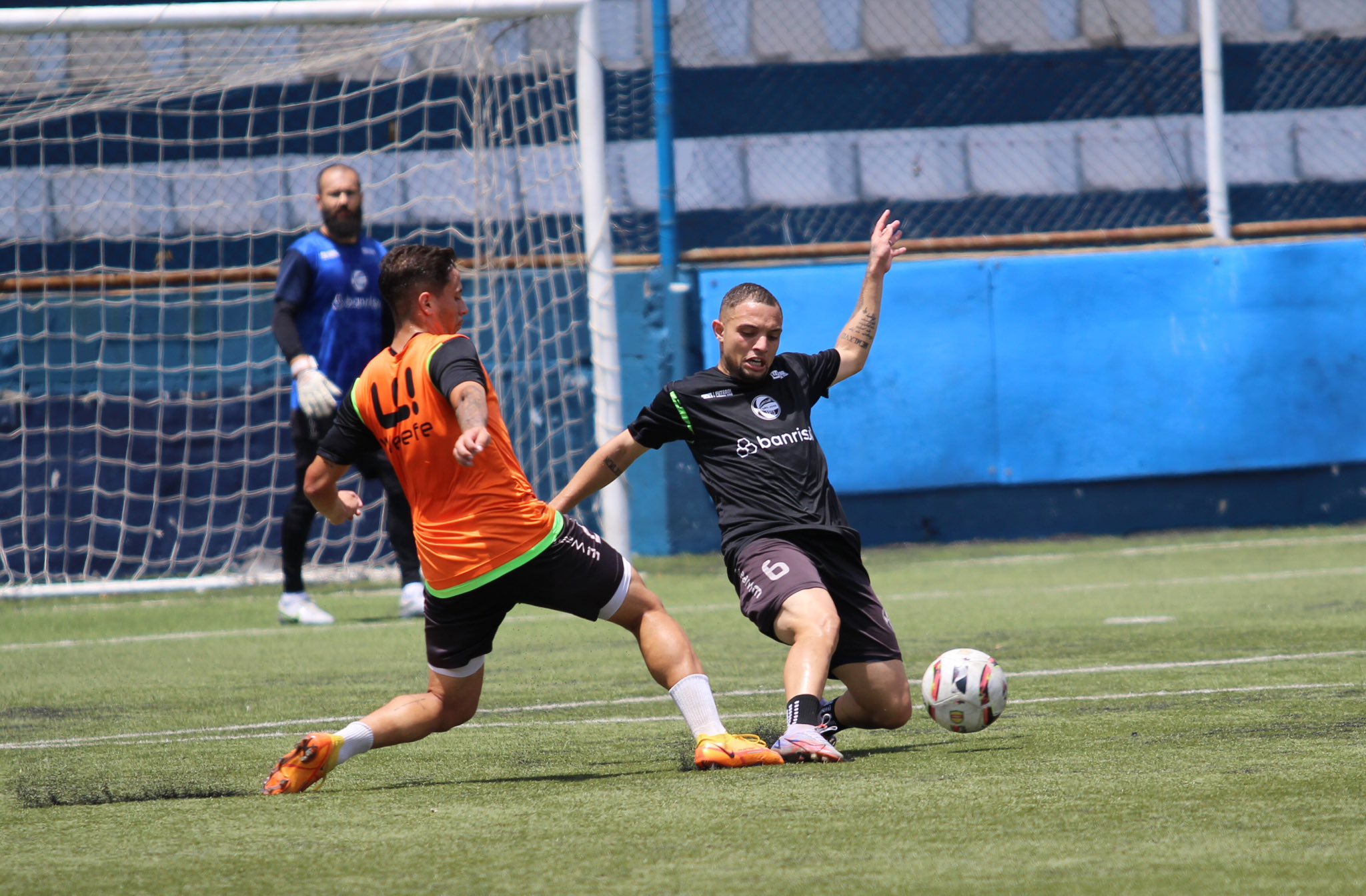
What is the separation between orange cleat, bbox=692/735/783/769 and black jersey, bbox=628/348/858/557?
76cm

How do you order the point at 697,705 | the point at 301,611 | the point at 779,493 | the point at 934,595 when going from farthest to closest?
the point at 934,595
the point at 301,611
the point at 779,493
the point at 697,705

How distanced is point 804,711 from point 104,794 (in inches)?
69.3

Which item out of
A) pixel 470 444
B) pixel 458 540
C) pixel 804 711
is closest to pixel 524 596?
pixel 458 540

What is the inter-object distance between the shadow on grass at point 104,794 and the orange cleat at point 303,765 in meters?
0.08

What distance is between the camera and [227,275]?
1135 cm

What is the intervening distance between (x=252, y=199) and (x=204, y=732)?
6.91 m

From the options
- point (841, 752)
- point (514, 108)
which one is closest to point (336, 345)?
point (514, 108)

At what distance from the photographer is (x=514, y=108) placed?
441 inches

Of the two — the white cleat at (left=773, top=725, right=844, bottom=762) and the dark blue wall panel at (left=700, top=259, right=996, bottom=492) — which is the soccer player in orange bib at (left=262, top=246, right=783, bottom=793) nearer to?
the white cleat at (left=773, top=725, right=844, bottom=762)

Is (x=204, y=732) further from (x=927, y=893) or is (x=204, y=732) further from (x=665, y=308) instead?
(x=665, y=308)

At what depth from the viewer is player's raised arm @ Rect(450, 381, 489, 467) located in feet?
12.9

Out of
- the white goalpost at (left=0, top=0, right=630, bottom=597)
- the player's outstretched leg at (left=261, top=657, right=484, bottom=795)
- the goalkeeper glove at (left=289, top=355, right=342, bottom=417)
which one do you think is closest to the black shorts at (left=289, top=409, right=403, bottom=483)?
the goalkeeper glove at (left=289, top=355, right=342, bottom=417)

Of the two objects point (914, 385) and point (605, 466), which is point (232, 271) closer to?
point (914, 385)

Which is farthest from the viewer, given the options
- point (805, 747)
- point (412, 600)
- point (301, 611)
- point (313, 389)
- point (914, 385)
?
point (914, 385)
